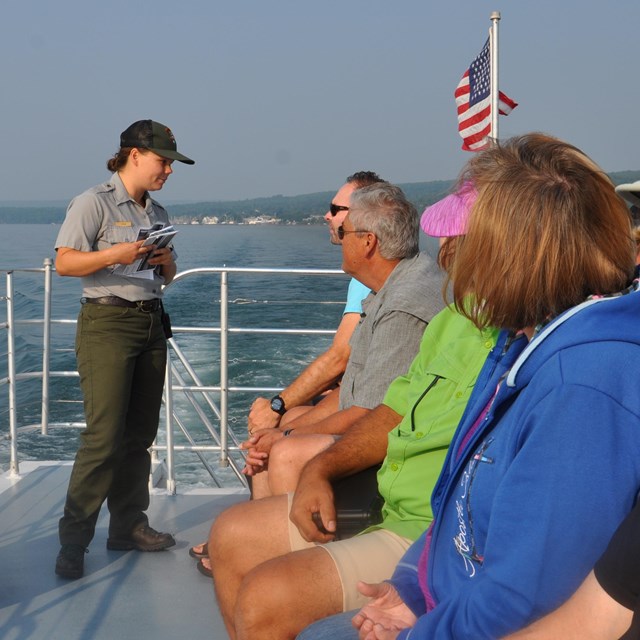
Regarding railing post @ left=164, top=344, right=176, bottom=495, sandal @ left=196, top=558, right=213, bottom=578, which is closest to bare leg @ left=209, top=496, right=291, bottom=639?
sandal @ left=196, top=558, right=213, bottom=578

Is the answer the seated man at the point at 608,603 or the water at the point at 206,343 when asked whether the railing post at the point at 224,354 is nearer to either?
the water at the point at 206,343

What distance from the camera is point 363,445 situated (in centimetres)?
189

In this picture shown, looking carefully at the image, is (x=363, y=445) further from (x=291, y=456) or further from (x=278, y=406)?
(x=278, y=406)

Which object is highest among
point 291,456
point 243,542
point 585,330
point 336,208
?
point 336,208

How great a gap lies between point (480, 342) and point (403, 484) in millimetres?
303

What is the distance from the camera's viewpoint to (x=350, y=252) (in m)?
2.38

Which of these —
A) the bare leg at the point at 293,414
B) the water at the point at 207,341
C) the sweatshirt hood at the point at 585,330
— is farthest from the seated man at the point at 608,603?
the water at the point at 207,341

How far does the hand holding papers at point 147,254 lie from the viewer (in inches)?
110

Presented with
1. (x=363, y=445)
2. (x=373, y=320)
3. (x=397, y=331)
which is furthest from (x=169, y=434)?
(x=363, y=445)

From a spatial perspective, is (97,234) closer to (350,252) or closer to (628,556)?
(350,252)

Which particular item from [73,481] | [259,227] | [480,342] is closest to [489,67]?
[73,481]

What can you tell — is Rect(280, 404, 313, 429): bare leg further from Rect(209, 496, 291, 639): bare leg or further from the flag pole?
the flag pole

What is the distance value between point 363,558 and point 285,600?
0.54ft

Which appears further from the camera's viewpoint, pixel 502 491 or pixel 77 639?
Result: pixel 77 639
